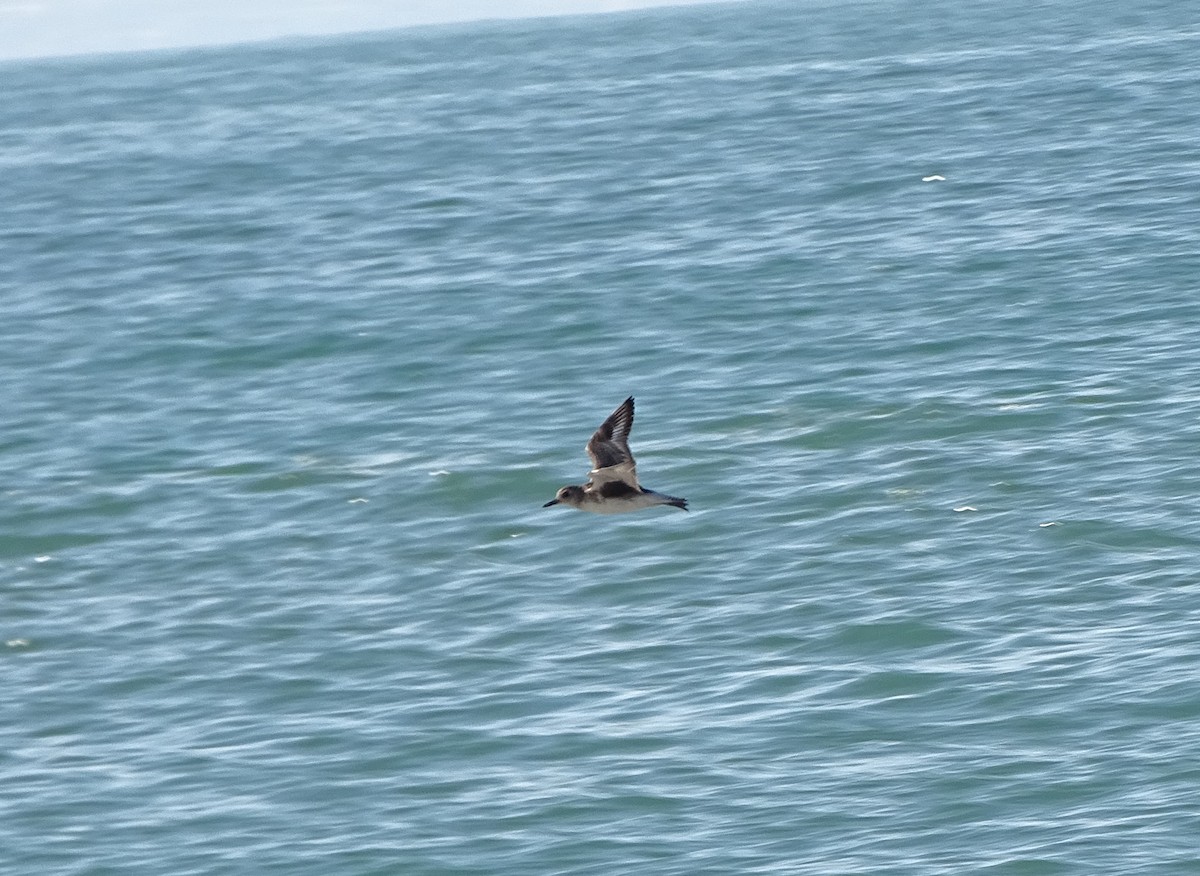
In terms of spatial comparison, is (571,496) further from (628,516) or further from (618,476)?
(628,516)

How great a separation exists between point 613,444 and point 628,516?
26.1 feet

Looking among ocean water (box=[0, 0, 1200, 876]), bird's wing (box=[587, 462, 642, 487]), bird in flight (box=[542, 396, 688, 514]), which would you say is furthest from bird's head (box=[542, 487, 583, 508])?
ocean water (box=[0, 0, 1200, 876])

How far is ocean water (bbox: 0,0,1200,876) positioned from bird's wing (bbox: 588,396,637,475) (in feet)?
8.99

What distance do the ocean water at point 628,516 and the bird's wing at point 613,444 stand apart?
2.74 metres

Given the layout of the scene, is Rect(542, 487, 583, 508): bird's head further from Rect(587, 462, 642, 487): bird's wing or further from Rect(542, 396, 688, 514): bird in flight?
Rect(587, 462, 642, 487): bird's wing

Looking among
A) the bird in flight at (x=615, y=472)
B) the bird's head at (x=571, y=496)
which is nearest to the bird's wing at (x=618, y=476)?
the bird in flight at (x=615, y=472)

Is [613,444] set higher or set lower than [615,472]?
higher

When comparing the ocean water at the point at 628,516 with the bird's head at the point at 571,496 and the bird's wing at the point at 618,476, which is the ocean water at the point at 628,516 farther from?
the bird's wing at the point at 618,476

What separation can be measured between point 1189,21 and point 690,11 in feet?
128

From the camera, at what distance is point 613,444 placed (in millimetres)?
19516

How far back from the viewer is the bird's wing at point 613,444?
19.4 meters

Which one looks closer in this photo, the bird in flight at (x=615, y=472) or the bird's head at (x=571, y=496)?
the bird in flight at (x=615, y=472)

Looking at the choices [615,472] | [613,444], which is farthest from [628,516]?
[615,472]

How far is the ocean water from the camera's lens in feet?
63.4
